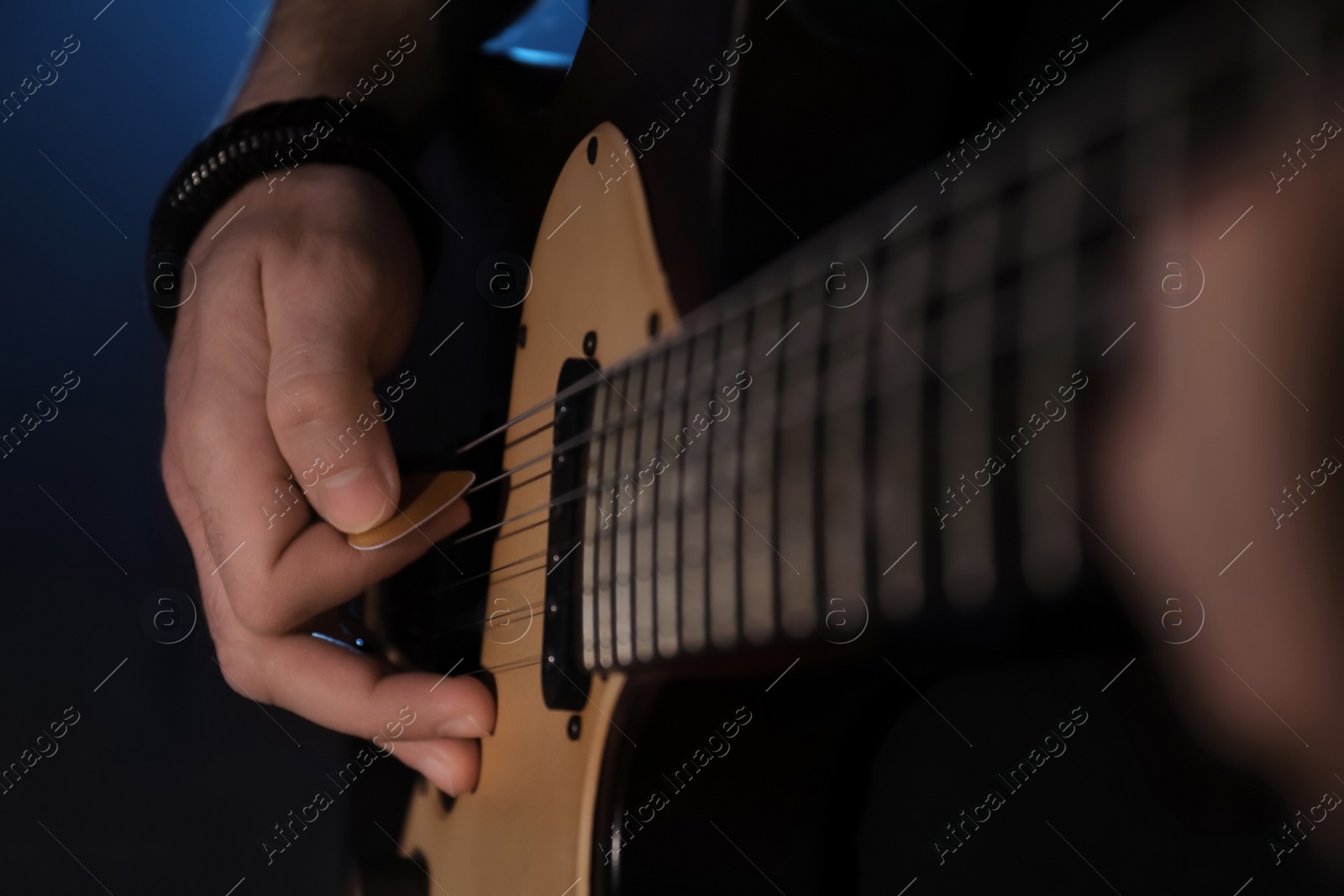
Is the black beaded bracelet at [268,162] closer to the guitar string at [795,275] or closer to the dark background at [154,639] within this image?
the dark background at [154,639]

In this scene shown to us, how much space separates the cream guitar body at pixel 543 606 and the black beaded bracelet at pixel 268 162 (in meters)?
0.14

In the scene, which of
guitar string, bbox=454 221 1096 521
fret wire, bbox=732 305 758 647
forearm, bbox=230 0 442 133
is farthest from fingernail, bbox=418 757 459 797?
forearm, bbox=230 0 442 133

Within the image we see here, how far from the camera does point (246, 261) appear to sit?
0.43m

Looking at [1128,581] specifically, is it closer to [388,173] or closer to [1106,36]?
[1106,36]

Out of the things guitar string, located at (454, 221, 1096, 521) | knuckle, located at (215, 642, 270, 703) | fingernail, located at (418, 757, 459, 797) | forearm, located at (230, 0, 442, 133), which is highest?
forearm, located at (230, 0, 442, 133)

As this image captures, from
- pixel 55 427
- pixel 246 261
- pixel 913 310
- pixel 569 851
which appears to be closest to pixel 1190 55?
pixel 913 310

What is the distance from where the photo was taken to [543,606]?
1.10ft

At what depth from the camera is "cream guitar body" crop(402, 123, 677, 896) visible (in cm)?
31

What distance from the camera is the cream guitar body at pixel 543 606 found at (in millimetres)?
312

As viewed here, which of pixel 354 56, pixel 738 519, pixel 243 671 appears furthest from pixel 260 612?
pixel 354 56

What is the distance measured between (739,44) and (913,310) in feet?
0.59

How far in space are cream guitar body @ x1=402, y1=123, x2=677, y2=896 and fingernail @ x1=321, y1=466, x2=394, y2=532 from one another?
6cm

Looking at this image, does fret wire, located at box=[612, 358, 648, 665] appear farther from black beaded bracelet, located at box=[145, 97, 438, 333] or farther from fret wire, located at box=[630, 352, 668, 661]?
black beaded bracelet, located at box=[145, 97, 438, 333]

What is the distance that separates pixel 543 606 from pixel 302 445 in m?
0.14
